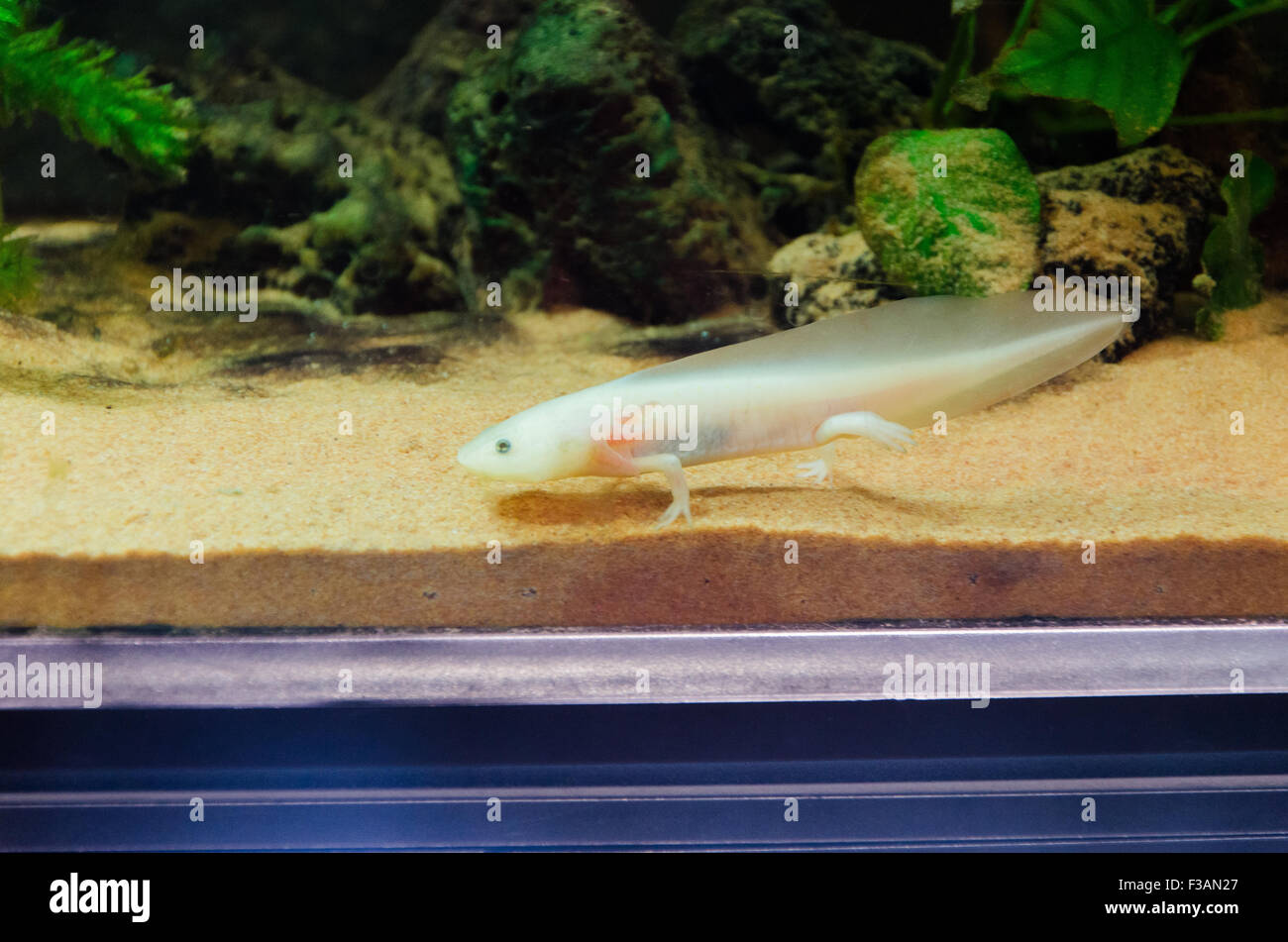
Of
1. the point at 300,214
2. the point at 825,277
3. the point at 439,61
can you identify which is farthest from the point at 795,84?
the point at 300,214

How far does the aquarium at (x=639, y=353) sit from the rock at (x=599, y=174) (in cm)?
2

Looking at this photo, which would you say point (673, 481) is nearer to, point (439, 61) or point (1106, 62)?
point (1106, 62)

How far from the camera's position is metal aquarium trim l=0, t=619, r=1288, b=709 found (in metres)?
1.79

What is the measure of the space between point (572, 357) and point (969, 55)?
2.10 meters

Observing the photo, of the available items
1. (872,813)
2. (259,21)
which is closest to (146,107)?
(259,21)

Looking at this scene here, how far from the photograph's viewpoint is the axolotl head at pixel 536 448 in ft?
6.68

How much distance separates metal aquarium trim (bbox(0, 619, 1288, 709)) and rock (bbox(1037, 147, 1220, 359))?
71.3 inches

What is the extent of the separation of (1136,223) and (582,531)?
2763 millimetres

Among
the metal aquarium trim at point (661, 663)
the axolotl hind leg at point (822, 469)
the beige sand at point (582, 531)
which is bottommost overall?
the metal aquarium trim at point (661, 663)

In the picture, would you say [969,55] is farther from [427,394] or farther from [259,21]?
[259,21]

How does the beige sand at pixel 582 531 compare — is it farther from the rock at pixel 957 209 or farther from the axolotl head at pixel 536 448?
the rock at pixel 957 209

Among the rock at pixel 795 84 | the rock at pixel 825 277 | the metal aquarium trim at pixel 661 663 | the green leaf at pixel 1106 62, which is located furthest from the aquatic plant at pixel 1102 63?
the metal aquarium trim at pixel 661 663

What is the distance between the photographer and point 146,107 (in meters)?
2.99
